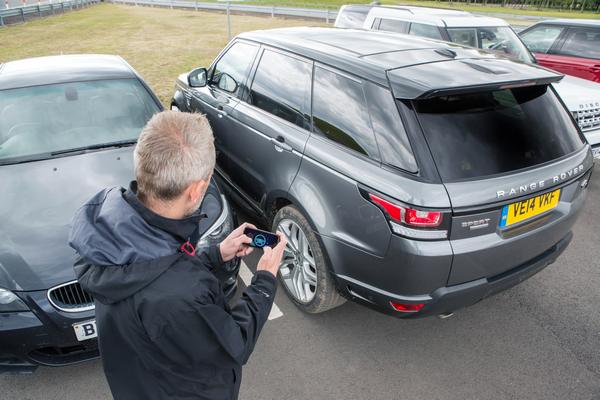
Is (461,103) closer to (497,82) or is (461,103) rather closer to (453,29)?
(497,82)

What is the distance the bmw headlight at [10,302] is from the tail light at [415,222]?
6.63 feet

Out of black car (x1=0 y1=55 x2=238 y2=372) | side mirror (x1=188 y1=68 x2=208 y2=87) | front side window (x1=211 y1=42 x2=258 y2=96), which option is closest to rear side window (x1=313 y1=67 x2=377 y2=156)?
black car (x1=0 y1=55 x2=238 y2=372)

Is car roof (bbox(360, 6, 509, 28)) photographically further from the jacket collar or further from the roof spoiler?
the jacket collar

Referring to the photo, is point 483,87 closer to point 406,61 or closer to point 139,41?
point 406,61

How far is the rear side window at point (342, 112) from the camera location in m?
2.45

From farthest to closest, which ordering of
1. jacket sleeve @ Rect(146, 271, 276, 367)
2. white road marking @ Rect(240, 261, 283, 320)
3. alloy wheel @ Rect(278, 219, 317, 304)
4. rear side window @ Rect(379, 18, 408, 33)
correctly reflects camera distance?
rear side window @ Rect(379, 18, 408, 33) → white road marking @ Rect(240, 261, 283, 320) → alloy wheel @ Rect(278, 219, 317, 304) → jacket sleeve @ Rect(146, 271, 276, 367)

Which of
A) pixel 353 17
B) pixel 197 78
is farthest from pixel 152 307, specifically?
pixel 353 17

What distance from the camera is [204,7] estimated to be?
34375mm

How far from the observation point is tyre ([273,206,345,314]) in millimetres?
2729

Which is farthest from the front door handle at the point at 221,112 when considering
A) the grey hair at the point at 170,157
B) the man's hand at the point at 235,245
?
the grey hair at the point at 170,157

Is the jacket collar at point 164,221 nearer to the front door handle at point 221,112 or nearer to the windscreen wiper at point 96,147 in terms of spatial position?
the windscreen wiper at point 96,147

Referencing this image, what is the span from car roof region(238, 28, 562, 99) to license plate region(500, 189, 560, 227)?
0.69m

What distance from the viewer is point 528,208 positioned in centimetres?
235

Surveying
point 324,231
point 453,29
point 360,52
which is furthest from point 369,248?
point 453,29
